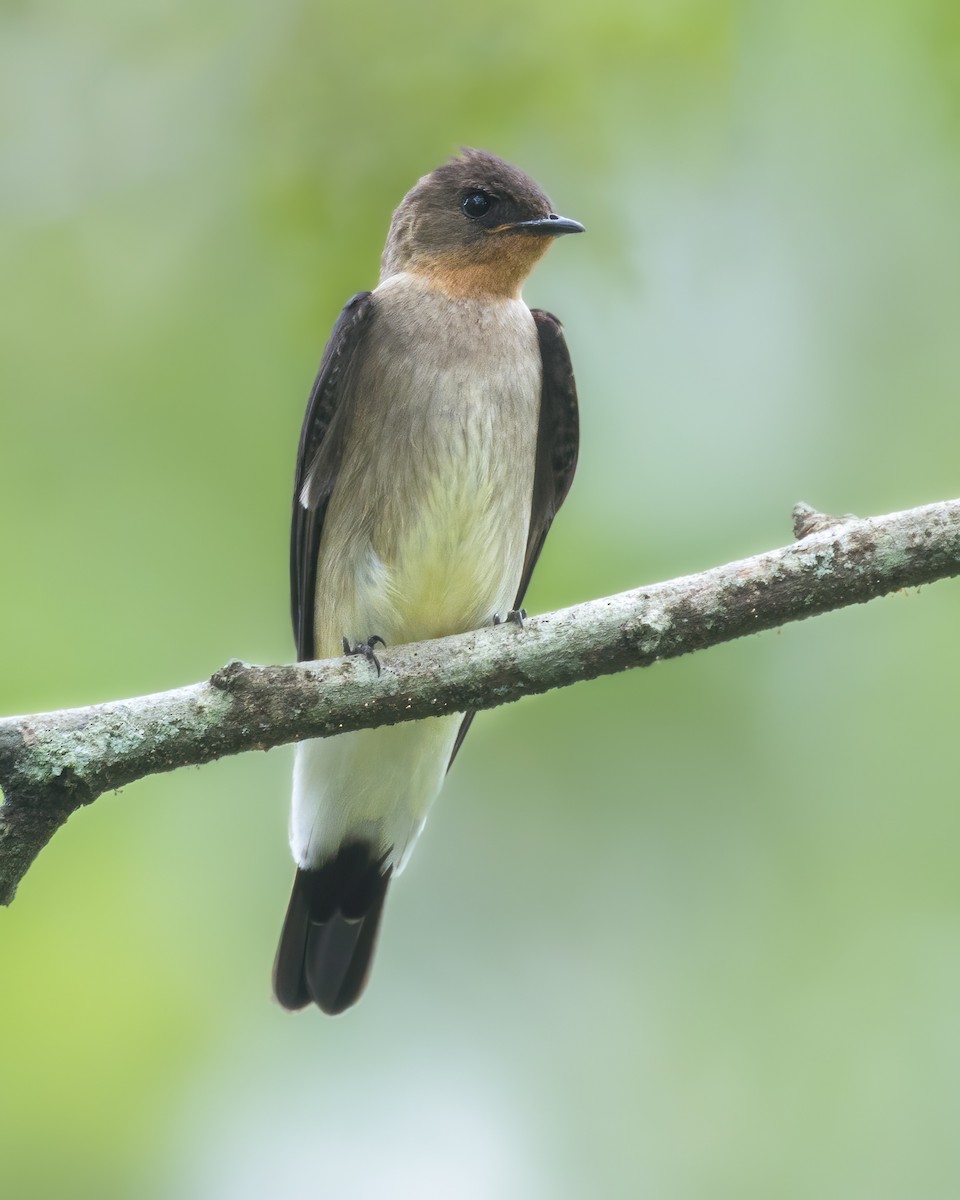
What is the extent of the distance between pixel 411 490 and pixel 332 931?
5.84 ft

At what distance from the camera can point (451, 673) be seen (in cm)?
359

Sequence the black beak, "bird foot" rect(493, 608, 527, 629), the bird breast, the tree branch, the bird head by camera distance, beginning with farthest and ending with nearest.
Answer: the bird head < the black beak < the bird breast < "bird foot" rect(493, 608, 527, 629) < the tree branch

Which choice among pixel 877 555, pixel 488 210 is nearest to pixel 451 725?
pixel 488 210

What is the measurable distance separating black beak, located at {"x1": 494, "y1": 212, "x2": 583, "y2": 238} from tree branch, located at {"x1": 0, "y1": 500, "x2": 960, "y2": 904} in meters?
1.81

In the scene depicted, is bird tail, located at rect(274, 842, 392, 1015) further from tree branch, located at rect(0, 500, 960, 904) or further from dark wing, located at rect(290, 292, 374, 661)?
tree branch, located at rect(0, 500, 960, 904)

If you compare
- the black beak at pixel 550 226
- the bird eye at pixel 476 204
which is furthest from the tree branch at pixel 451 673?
the bird eye at pixel 476 204

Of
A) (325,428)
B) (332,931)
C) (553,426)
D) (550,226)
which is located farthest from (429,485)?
(332,931)

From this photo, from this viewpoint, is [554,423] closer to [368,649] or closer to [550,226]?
[550,226]

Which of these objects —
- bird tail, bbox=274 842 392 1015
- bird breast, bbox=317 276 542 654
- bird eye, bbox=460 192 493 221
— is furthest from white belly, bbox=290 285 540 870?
bird tail, bbox=274 842 392 1015

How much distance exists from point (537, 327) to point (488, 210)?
1.60 feet

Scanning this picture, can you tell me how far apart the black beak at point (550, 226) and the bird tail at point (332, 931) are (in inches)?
95.1

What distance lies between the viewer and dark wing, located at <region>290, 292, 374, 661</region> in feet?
16.0

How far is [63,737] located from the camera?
10.5ft

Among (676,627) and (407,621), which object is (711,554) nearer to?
(407,621)
